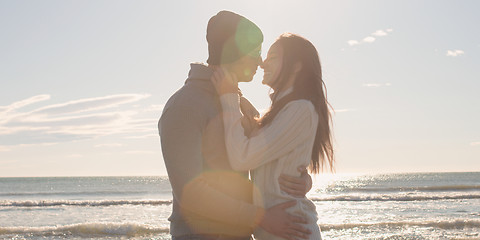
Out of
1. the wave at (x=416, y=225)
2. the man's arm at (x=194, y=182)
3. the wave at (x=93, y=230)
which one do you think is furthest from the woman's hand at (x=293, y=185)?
the wave at (x=416, y=225)

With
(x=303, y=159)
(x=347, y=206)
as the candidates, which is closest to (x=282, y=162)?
(x=303, y=159)

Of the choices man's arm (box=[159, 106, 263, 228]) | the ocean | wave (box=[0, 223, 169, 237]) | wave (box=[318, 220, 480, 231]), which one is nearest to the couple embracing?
man's arm (box=[159, 106, 263, 228])

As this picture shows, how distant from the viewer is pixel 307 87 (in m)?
2.81

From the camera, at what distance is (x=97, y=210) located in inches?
895

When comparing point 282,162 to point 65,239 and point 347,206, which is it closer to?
point 65,239

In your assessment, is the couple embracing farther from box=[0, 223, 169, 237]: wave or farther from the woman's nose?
box=[0, 223, 169, 237]: wave

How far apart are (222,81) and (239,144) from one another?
39 cm

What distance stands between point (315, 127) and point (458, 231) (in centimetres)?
1325

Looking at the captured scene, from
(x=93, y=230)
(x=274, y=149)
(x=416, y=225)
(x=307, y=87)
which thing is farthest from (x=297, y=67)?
(x=416, y=225)

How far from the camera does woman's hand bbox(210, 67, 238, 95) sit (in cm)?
274

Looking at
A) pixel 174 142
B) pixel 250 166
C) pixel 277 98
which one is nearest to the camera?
pixel 174 142

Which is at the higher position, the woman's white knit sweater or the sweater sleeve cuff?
the sweater sleeve cuff

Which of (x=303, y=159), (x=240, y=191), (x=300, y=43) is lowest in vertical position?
(x=240, y=191)

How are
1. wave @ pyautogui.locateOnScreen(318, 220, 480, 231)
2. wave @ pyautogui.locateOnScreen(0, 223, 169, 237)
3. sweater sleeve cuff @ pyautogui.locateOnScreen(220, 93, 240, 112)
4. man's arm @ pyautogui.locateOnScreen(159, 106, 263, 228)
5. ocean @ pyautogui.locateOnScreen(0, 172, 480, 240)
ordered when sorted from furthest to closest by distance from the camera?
1. wave @ pyautogui.locateOnScreen(318, 220, 480, 231)
2. wave @ pyautogui.locateOnScreen(0, 223, 169, 237)
3. ocean @ pyautogui.locateOnScreen(0, 172, 480, 240)
4. sweater sleeve cuff @ pyautogui.locateOnScreen(220, 93, 240, 112)
5. man's arm @ pyautogui.locateOnScreen(159, 106, 263, 228)
